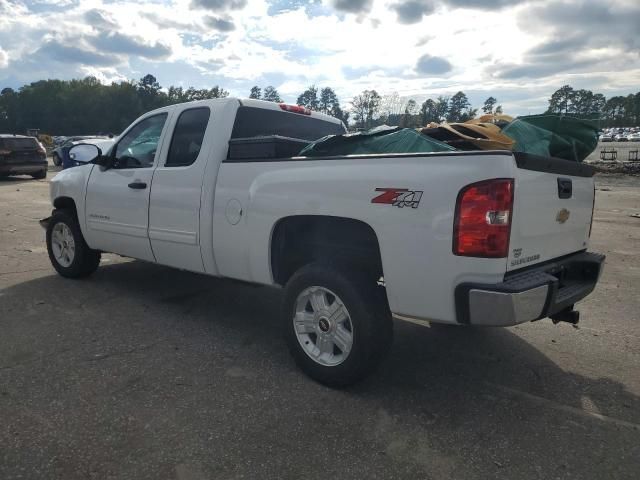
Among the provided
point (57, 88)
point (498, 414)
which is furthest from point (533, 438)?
point (57, 88)

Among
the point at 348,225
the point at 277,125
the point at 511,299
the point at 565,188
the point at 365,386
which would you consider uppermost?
the point at 277,125

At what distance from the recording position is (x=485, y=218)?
256 centimetres

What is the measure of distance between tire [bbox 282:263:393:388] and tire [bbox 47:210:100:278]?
3238 millimetres

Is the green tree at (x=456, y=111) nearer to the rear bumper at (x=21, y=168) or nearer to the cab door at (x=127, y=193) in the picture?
the cab door at (x=127, y=193)

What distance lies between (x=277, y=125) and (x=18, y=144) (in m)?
17.1

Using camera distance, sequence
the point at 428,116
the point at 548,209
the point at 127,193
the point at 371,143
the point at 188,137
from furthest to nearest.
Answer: the point at 428,116 < the point at 127,193 < the point at 188,137 < the point at 371,143 < the point at 548,209

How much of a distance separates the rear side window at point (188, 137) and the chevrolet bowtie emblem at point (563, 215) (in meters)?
2.78

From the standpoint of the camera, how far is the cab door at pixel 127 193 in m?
4.62

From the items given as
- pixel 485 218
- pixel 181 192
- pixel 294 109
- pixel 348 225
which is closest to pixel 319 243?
pixel 348 225

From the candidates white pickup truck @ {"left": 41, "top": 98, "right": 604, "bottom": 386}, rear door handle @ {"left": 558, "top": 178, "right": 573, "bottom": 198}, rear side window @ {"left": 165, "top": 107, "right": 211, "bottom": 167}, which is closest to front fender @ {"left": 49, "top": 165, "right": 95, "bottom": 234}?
white pickup truck @ {"left": 41, "top": 98, "right": 604, "bottom": 386}

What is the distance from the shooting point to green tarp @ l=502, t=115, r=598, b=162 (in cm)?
342

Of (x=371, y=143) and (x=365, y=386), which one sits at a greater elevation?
(x=371, y=143)

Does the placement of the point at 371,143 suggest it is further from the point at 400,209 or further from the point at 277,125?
the point at 277,125

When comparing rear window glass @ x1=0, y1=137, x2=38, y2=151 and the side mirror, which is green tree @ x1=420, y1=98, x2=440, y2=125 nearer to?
the side mirror
